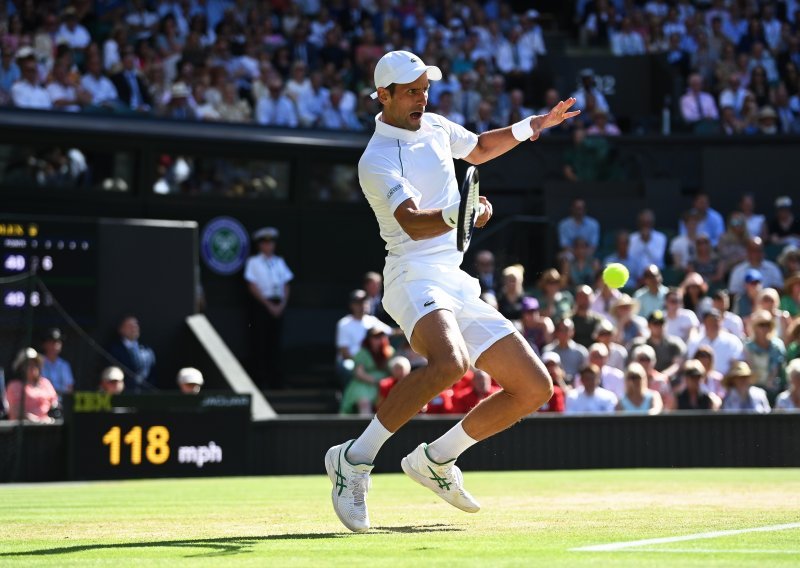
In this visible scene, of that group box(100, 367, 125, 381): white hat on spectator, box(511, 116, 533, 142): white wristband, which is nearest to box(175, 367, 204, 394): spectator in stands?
box(100, 367, 125, 381): white hat on spectator

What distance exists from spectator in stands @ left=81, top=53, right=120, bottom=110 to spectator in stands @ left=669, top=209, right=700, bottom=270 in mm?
7603

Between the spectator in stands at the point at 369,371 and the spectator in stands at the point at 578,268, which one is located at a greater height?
the spectator in stands at the point at 578,268

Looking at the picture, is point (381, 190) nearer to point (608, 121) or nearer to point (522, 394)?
point (522, 394)

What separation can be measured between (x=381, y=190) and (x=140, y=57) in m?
13.9

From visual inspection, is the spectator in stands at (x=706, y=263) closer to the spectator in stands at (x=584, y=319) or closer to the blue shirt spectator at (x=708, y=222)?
the blue shirt spectator at (x=708, y=222)

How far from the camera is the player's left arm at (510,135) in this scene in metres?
7.56

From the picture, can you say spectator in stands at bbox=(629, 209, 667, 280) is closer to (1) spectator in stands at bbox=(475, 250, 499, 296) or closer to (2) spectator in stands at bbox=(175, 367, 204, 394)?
(1) spectator in stands at bbox=(475, 250, 499, 296)

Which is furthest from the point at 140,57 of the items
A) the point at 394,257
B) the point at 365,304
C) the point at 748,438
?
the point at 394,257

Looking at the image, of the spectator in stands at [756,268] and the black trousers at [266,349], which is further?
the black trousers at [266,349]

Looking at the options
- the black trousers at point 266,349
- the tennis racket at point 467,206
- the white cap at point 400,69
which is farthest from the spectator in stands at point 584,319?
the tennis racket at point 467,206

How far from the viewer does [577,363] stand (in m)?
15.3

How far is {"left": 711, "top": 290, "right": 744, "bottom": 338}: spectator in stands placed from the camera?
637 inches

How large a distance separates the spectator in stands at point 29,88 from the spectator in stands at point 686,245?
832 centimetres

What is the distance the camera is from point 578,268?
18516 millimetres
